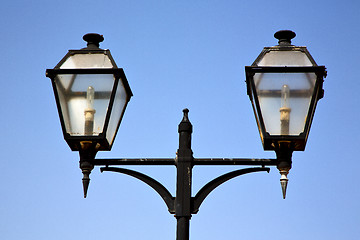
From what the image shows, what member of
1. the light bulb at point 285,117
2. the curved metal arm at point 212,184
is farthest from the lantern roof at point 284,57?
the curved metal arm at point 212,184

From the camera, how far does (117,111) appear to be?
5859mm

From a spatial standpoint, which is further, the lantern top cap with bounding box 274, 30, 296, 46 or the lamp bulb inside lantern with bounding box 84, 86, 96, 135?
the lantern top cap with bounding box 274, 30, 296, 46

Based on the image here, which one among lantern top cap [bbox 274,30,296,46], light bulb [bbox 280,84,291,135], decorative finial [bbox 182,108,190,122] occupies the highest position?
lantern top cap [bbox 274,30,296,46]

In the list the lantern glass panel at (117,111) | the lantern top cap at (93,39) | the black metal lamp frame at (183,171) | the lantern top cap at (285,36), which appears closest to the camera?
the black metal lamp frame at (183,171)

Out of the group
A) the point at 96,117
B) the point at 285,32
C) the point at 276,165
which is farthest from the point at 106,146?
the point at 285,32

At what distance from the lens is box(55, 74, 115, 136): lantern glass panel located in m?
5.61

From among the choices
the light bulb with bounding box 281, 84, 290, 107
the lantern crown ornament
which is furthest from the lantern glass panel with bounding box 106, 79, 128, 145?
the light bulb with bounding box 281, 84, 290, 107

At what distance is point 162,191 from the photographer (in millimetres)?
5562

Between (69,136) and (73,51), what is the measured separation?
0.73m

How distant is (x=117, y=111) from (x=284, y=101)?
1315 mm

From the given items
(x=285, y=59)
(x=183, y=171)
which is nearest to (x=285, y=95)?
(x=285, y=59)

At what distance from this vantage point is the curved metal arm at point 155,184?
18.0 ft

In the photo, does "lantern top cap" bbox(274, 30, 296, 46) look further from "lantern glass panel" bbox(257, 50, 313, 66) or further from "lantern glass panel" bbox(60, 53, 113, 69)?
"lantern glass panel" bbox(60, 53, 113, 69)

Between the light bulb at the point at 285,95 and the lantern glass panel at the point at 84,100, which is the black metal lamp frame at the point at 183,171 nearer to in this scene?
the lantern glass panel at the point at 84,100
